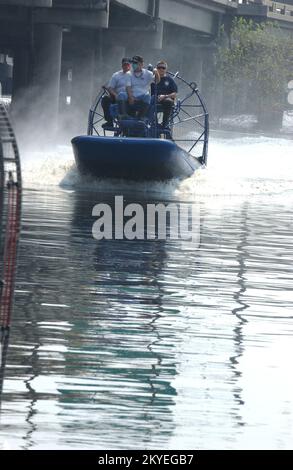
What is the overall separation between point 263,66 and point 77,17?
1578 inches

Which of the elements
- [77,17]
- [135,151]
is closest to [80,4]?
[77,17]

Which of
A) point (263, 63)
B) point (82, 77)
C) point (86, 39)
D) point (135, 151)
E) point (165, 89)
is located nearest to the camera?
point (135, 151)

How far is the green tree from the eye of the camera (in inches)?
3467

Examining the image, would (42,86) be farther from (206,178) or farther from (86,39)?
(206,178)

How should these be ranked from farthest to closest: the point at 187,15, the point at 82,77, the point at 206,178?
the point at 187,15 → the point at 82,77 → the point at 206,178

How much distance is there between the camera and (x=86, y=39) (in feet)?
220

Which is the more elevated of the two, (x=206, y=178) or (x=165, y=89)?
(x=165, y=89)

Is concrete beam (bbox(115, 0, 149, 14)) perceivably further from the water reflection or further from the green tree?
the water reflection

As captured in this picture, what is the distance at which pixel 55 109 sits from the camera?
5556cm

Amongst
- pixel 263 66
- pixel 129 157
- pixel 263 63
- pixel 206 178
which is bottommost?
pixel 263 66

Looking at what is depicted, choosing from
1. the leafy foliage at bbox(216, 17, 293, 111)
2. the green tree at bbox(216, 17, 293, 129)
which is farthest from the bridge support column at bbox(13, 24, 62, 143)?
the green tree at bbox(216, 17, 293, 129)
